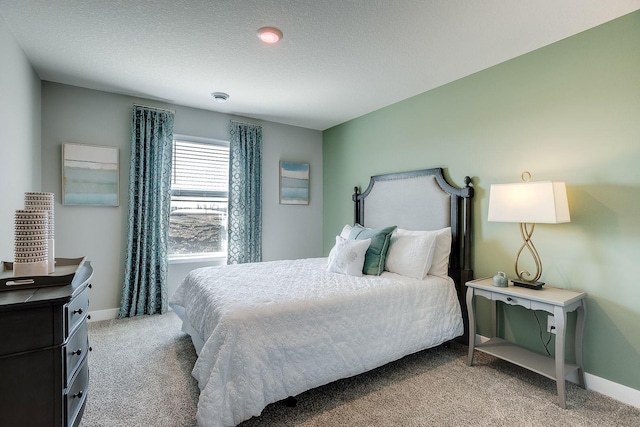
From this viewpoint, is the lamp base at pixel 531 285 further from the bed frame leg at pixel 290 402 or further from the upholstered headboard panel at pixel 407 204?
the bed frame leg at pixel 290 402

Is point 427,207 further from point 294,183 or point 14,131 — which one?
point 14,131

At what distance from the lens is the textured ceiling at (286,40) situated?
1.97m

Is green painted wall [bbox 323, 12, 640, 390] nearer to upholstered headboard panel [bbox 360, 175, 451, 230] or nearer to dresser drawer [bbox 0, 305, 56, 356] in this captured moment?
upholstered headboard panel [bbox 360, 175, 451, 230]

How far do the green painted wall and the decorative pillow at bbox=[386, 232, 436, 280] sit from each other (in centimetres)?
54

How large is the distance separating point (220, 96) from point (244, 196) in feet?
4.26

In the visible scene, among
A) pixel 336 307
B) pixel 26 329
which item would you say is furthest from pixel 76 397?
pixel 336 307

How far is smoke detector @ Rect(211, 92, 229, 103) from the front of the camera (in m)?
3.42

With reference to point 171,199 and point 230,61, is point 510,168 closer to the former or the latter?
point 230,61

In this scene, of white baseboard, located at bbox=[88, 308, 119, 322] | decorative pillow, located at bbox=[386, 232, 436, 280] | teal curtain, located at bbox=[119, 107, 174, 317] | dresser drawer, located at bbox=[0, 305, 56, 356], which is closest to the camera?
dresser drawer, located at bbox=[0, 305, 56, 356]

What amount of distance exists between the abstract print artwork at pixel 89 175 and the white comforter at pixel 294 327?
1.53m

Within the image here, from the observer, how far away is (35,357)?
1276mm

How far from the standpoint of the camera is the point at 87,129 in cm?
333

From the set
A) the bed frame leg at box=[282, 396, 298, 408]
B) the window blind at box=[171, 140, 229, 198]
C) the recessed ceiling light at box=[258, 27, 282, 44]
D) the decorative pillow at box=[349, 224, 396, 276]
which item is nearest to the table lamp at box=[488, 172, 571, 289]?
the decorative pillow at box=[349, 224, 396, 276]

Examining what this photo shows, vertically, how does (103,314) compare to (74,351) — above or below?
below
